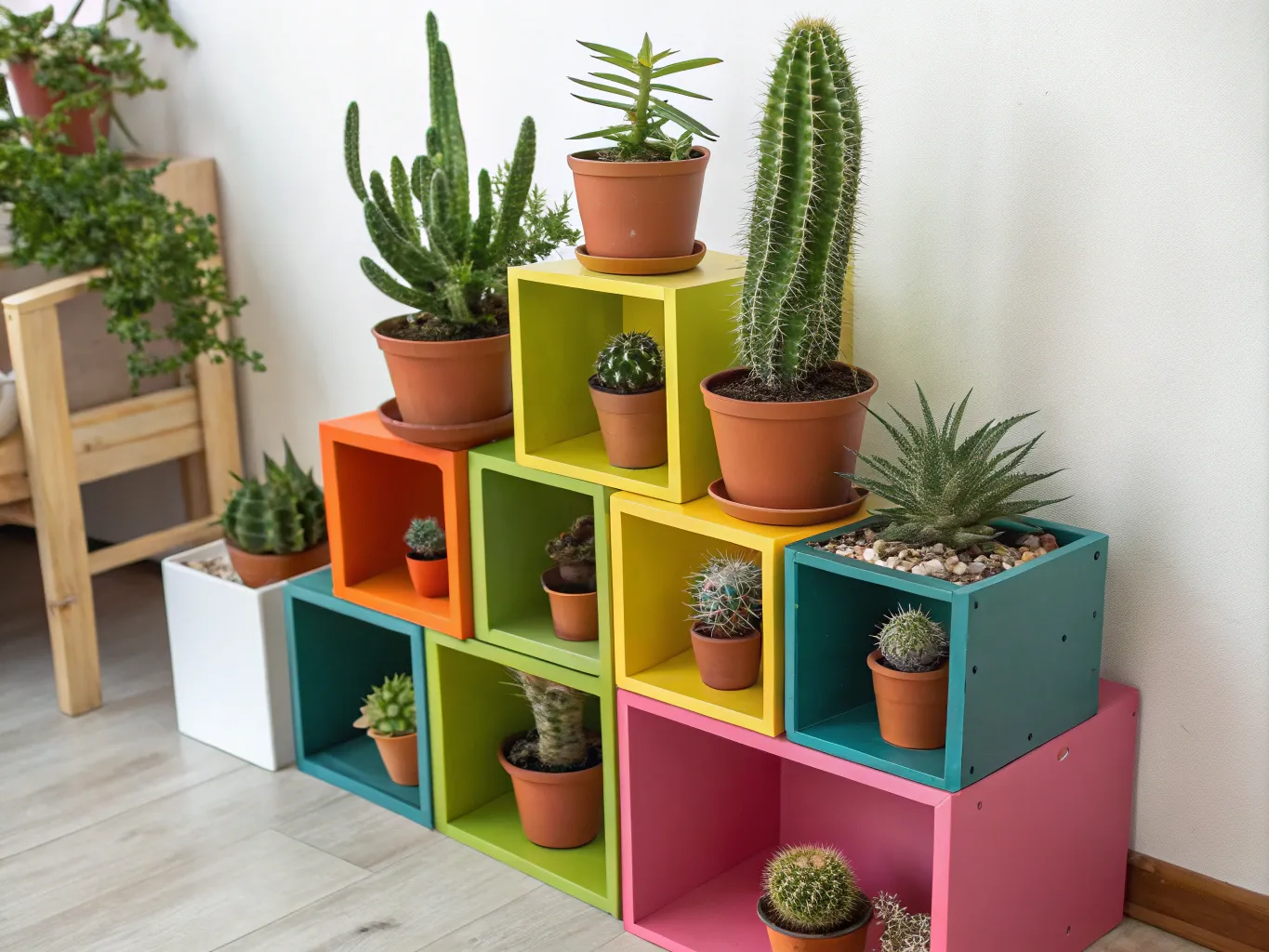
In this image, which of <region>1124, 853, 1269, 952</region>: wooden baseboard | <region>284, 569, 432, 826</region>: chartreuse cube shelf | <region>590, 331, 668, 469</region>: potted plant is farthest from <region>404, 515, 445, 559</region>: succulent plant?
<region>1124, 853, 1269, 952</region>: wooden baseboard

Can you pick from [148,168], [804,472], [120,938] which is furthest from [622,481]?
[148,168]

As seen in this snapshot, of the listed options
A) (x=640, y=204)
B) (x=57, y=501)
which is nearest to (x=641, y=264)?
(x=640, y=204)

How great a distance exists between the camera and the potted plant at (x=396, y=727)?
95.7 inches

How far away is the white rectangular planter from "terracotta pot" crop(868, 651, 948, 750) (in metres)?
1.20

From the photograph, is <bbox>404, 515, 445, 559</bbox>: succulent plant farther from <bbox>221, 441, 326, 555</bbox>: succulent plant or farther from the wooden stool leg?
the wooden stool leg

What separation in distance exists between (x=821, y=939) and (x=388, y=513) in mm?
1039

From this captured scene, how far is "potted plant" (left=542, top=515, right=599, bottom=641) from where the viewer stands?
6.95 ft

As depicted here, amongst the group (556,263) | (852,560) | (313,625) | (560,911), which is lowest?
(560,911)

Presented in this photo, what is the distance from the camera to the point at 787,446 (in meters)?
1.78

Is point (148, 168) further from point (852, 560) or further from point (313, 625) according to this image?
point (852, 560)

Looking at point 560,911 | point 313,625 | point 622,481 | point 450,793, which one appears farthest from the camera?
point 313,625

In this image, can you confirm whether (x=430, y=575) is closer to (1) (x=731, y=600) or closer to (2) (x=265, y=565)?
(2) (x=265, y=565)

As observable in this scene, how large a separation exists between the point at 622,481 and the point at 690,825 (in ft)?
1.79

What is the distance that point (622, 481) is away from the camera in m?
1.96
